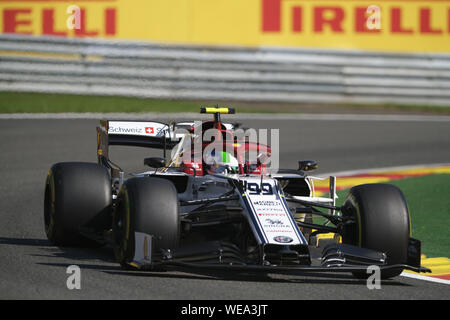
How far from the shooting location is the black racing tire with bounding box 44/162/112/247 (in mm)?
9039

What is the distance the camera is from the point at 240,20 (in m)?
21.4

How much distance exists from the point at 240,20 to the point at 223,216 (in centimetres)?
1335

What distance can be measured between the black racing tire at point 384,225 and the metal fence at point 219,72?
1259cm

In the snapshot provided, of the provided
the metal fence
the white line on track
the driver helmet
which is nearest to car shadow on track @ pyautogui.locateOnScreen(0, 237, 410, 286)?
the driver helmet

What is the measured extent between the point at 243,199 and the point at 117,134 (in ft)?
9.19

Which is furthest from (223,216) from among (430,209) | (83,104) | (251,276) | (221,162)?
(83,104)

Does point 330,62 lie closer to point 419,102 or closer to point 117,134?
point 419,102

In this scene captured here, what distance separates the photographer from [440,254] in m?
9.59

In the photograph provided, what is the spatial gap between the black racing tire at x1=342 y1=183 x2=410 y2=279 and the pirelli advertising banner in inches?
521

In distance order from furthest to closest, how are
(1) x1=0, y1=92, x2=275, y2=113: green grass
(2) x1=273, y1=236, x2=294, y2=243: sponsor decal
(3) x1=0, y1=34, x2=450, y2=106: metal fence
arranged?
(3) x1=0, y1=34, x2=450, y2=106: metal fence
(1) x1=0, y1=92, x2=275, y2=113: green grass
(2) x1=273, y1=236, x2=294, y2=243: sponsor decal

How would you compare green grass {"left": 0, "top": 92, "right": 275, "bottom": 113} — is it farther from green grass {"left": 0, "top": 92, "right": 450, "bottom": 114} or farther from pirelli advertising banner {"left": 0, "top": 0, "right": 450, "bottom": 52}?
pirelli advertising banner {"left": 0, "top": 0, "right": 450, "bottom": 52}

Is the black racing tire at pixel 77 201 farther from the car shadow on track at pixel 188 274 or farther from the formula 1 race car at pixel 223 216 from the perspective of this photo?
the car shadow on track at pixel 188 274

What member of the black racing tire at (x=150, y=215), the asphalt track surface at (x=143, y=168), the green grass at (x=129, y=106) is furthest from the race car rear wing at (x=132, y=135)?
the green grass at (x=129, y=106)
